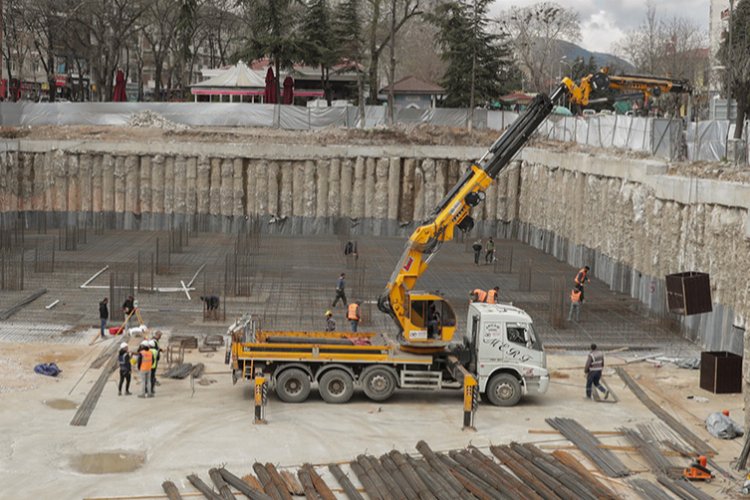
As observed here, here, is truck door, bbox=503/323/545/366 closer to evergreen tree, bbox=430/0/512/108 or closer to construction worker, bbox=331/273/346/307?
construction worker, bbox=331/273/346/307

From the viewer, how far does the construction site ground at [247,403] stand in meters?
20.4

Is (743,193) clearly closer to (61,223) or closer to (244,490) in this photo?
(244,490)

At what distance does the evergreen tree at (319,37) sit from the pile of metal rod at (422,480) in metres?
55.9

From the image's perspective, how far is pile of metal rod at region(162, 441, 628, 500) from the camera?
18.5m

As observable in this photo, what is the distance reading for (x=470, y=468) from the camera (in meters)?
19.8

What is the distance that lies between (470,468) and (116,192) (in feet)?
128

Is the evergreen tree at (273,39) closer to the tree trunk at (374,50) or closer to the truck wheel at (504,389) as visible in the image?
the tree trunk at (374,50)

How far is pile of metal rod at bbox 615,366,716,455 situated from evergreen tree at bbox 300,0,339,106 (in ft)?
161

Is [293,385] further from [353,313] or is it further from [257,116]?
[257,116]

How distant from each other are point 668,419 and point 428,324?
5.46 meters

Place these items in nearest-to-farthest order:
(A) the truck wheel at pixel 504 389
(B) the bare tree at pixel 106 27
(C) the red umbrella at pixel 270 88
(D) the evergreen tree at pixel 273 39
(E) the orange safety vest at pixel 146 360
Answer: (E) the orange safety vest at pixel 146 360, (A) the truck wheel at pixel 504 389, (C) the red umbrella at pixel 270 88, (D) the evergreen tree at pixel 273 39, (B) the bare tree at pixel 106 27

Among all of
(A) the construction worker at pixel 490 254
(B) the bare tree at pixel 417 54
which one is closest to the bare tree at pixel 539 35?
(B) the bare tree at pixel 417 54

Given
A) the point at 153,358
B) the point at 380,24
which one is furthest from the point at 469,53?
the point at 153,358

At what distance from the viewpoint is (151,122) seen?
6228cm
